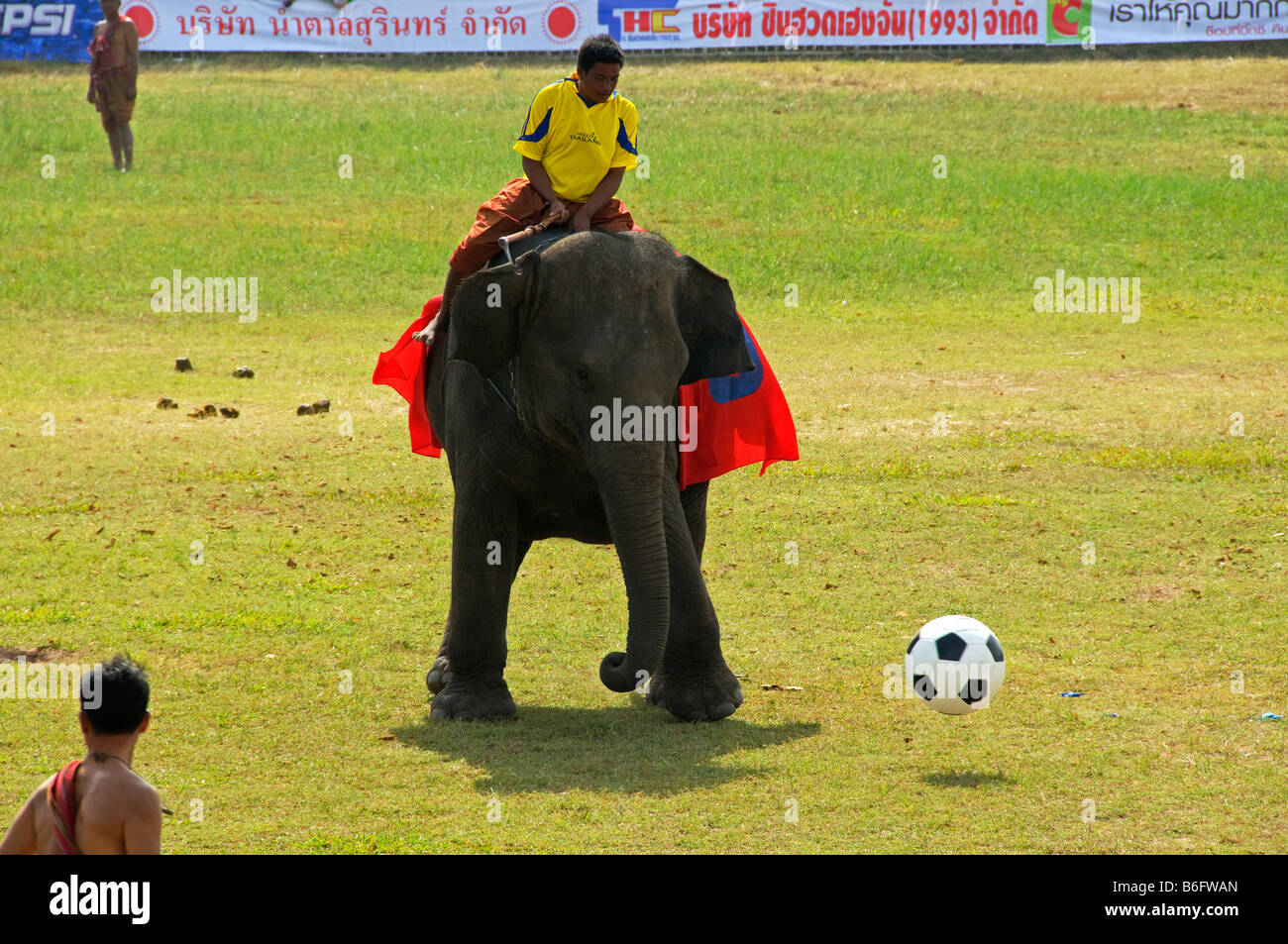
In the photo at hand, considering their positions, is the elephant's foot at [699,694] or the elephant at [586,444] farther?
Result: the elephant's foot at [699,694]

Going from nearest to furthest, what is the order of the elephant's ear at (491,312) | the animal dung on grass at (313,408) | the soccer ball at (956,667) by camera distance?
the elephant's ear at (491,312) → the soccer ball at (956,667) → the animal dung on grass at (313,408)

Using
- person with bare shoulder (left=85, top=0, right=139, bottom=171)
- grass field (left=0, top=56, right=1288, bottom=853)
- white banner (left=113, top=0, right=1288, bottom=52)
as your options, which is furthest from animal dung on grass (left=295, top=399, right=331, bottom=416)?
white banner (left=113, top=0, right=1288, bottom=52)

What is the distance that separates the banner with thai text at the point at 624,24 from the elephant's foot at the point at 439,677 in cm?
2855

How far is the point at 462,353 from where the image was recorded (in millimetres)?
8461

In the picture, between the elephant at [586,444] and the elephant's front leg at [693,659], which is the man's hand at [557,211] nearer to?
the elephant at [586,444]

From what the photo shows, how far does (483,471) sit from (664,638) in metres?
1.64

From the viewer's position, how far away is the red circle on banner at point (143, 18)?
36156 mm

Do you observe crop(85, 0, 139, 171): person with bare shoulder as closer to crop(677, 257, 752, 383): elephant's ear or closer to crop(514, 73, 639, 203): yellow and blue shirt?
crop(514, 73, 639, 203): yellow and blue shirt

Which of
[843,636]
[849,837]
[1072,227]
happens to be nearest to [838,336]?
[1072,227]

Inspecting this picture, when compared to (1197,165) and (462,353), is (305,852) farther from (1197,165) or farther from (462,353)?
(1197,165)

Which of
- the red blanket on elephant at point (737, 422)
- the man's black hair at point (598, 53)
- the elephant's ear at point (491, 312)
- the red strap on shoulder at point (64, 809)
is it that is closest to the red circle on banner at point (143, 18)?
the red blanket on elephant at point (737, 422)

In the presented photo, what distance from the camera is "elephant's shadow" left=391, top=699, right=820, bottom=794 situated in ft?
26.0

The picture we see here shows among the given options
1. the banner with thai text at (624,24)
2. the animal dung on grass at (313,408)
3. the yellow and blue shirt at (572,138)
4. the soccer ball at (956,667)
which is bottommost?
the soccer ball at (956,667)

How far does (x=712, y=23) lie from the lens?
36.2 m
